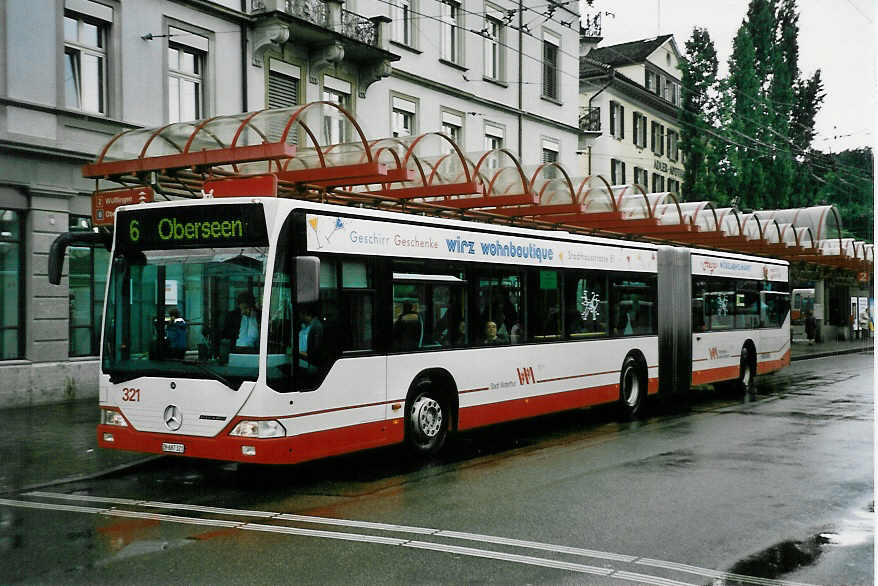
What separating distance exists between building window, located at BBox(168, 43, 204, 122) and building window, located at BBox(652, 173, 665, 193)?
33489 millimetres

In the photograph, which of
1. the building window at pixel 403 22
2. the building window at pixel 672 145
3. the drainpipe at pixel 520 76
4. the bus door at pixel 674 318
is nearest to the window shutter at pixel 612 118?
the building window at pixel 672 145

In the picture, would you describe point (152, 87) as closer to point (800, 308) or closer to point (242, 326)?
point (242, 326)

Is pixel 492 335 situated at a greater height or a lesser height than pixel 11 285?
lesser

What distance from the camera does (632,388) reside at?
1581cm

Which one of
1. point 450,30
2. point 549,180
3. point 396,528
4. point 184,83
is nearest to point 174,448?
point 396,528

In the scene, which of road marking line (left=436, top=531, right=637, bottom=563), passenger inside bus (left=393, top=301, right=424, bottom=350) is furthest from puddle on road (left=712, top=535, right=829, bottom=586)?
passenger inside bus (left=393, top=301, right=424, bottom=350)

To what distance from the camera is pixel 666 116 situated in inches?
2056

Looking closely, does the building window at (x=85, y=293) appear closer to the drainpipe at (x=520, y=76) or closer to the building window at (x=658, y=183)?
the drainpipe at (x=520, y=76)

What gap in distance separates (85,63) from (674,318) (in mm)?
11891

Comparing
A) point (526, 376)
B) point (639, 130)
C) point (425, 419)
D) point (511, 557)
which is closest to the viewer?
point (511, 557)

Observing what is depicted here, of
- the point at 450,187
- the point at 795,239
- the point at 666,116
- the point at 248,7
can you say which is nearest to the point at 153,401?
the point at 450,187

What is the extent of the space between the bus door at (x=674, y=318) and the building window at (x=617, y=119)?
97.1 ft

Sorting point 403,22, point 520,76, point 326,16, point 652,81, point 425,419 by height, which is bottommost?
point 425,419

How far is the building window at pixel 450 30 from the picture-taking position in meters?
27.7
